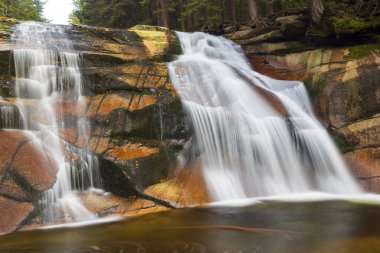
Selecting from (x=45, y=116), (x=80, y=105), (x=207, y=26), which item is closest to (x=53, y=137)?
(x=45, y=116)

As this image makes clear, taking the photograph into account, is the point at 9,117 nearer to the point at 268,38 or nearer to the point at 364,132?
the point at 364,132

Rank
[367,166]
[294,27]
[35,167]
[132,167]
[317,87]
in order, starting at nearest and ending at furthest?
[35,167] → [132,167] → [367,166] → [317,87] → [294,27]

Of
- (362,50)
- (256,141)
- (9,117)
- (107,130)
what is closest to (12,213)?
(9,117)

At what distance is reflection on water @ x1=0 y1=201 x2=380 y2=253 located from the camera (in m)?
4.79

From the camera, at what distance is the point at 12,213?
20.1ft

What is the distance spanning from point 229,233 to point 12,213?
3834 millimetres

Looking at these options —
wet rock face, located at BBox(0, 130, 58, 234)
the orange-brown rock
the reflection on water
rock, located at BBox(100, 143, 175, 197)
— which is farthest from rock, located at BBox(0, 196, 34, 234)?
rock, located at BBox(100, 143, 175, 197)

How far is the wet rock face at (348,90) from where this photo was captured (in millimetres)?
8625

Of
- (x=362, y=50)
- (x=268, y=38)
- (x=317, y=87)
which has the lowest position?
(x=317, y=87)

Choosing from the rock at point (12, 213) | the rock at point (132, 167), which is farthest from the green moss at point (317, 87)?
the rock at point (12, 213)

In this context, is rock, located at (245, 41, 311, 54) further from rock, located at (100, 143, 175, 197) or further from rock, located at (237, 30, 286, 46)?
rock, located at (100, 143, 175, 197)

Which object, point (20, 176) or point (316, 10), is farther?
point (316, 10)

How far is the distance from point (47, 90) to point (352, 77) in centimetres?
815

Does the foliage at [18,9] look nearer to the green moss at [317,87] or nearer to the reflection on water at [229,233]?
the green moss at [317,87]
